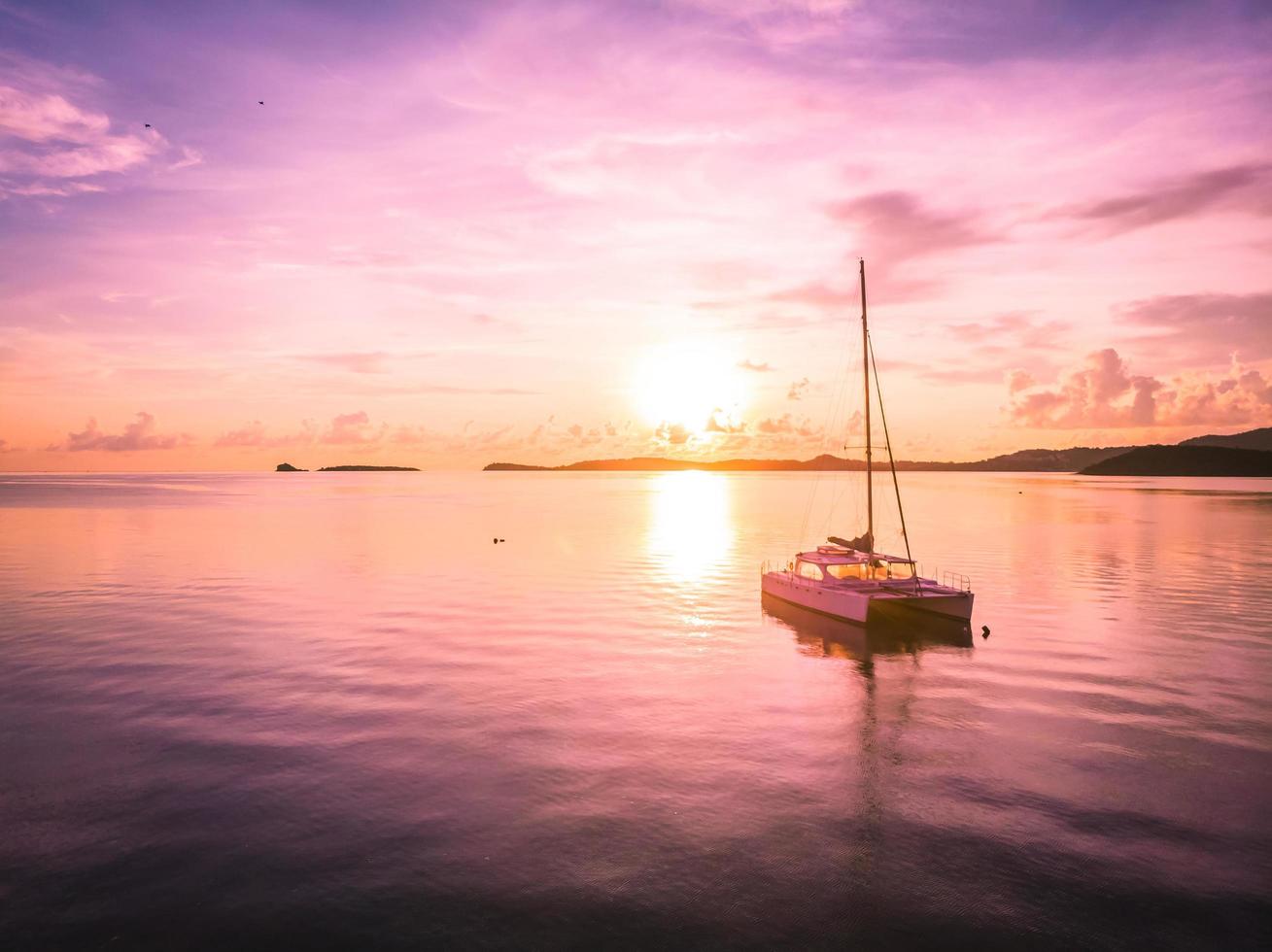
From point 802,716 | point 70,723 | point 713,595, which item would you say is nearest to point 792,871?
point 802,716

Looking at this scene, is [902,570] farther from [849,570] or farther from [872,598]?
[872,598]

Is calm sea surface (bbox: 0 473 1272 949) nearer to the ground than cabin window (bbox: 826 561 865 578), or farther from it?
nearer to the ground

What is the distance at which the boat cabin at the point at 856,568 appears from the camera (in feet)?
166

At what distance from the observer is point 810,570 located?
171 ft

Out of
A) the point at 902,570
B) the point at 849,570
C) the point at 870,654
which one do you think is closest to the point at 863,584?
the point at 849,570

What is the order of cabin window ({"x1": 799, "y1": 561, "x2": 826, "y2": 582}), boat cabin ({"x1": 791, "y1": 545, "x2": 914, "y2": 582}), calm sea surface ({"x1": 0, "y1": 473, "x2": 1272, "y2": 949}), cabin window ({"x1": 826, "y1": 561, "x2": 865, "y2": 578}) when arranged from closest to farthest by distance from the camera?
calm sea surface ({"x1": 0, "y1": 473, "x2": 1272, "y2": 949}), boat cabin ({"x1": 791, "y1": 545, "x2": 914, "y2": 582}), cabin window ({"x1": 826, "y1": 561, "x2": 865, "y2": 578}), cabin window ({"x1": 799, "y1": 561, "x2": 826, "y2": 582})

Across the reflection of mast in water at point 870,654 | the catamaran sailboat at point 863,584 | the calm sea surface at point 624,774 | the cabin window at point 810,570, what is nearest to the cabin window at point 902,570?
the catamaran sailboat at point 863,584

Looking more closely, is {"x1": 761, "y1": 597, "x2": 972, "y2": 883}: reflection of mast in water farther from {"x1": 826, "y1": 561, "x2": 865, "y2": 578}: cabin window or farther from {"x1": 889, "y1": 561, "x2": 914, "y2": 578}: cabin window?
{"x1": 889, "y1": 561, "x2": 914, "y2": 578}: cabin window

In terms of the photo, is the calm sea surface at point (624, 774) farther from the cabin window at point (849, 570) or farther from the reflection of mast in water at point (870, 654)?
the cabin window at point (849, 570)

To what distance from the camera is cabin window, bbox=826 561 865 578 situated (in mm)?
50688

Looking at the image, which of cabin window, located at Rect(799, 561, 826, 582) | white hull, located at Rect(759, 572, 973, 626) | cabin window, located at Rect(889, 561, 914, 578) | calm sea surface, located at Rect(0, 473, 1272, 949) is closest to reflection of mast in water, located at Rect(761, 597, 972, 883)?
calm sea surface, located at Rect(0, 473, 1272, 949)

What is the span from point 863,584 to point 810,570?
4.08 metres

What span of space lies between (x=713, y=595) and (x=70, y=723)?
138 feet

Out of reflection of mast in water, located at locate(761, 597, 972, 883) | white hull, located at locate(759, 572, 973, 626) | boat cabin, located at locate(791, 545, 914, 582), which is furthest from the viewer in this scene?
boat cabin, located at locate(791, 545, 914, 582)
